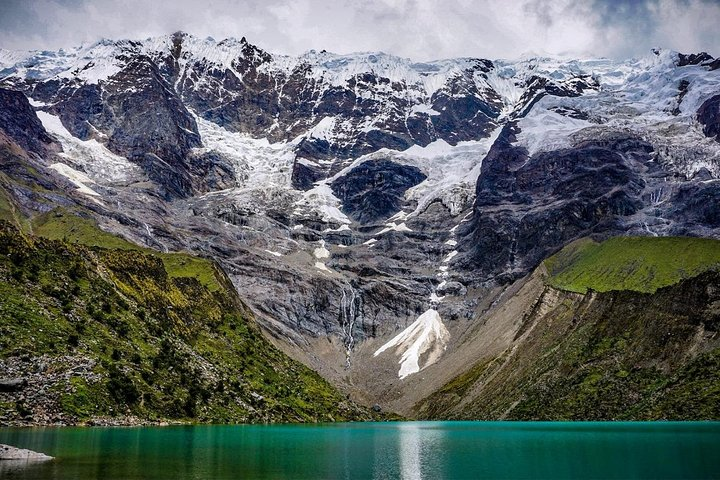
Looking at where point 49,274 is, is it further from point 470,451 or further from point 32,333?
point 470,451

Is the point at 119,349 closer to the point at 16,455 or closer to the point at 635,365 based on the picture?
the point at 16,455

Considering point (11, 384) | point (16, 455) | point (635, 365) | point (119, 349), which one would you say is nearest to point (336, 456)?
point (16, 455)

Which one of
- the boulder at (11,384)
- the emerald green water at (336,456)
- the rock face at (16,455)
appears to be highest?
the boulder at (11,384)

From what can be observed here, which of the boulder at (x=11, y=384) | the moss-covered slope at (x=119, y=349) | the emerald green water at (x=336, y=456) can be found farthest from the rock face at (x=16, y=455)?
the boulder at (x=11, y=384)

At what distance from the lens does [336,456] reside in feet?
228

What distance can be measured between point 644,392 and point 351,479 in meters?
120

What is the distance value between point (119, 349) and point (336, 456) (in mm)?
44133

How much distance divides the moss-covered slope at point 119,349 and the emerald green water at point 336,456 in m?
7.13

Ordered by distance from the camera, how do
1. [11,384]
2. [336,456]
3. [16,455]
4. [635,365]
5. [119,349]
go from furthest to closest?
[635,365], [119,349], [11,384], [336,456], [16,455]

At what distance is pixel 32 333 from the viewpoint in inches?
3462

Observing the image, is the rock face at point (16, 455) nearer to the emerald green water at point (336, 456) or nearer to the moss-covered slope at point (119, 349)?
the emerald green water at point (336, 456)

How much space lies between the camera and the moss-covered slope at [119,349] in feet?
278

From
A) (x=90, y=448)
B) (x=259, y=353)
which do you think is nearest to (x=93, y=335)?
(x=90, y=448)

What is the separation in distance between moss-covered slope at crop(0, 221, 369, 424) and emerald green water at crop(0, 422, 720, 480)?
713 cm
